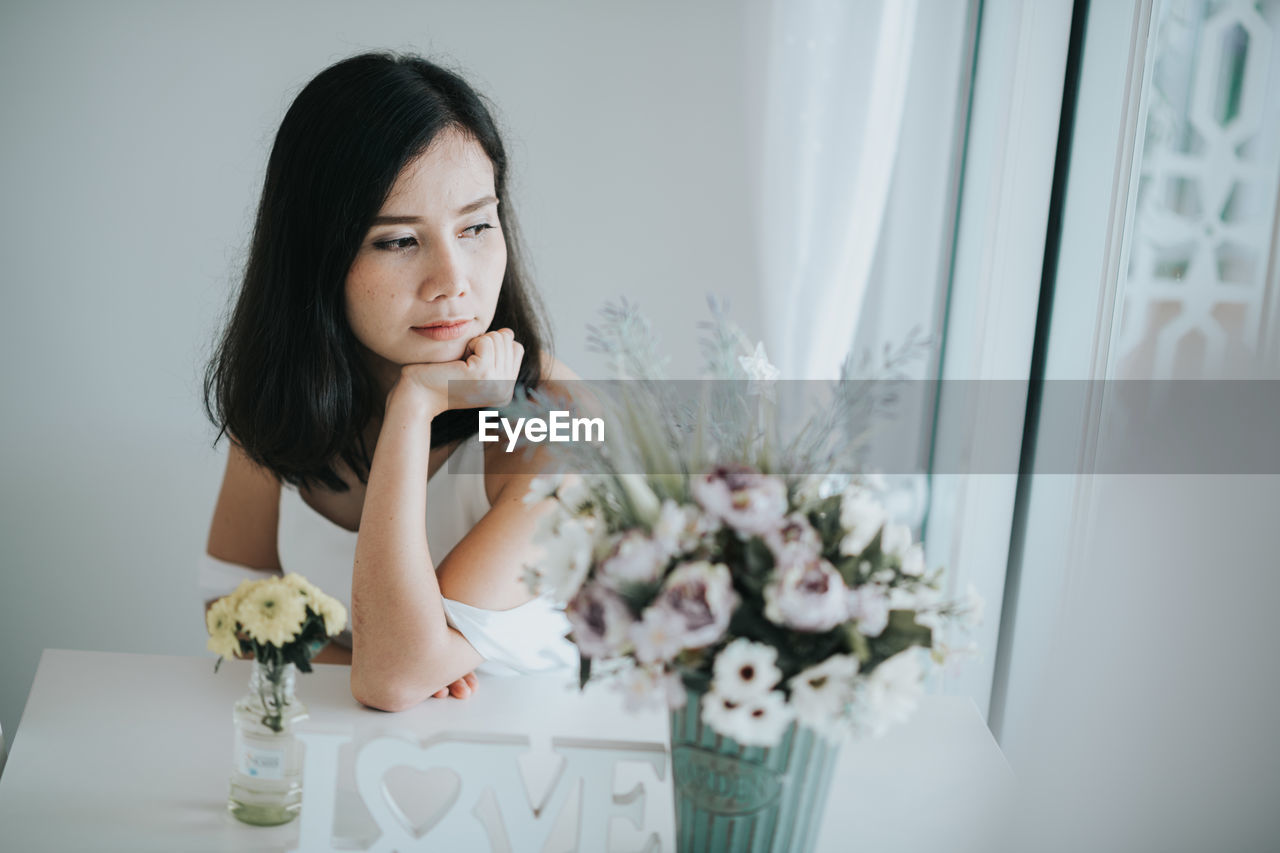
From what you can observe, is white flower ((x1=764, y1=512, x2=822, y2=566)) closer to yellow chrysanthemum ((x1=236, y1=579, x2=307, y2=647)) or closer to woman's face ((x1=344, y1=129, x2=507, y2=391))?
yellow chrysanthemum ((x1=236, y1=579, x2=307, y2=647))

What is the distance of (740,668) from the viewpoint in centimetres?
74

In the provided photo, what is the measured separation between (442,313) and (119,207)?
1.10m

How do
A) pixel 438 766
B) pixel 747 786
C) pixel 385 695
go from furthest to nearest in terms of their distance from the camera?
1. pixel 385 695
2. pixel 438 766
3. pixel 747 786

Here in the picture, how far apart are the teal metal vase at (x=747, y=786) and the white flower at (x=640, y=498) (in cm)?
14

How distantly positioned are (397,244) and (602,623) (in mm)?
853

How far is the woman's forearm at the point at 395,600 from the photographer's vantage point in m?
1.24

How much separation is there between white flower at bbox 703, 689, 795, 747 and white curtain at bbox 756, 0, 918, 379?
4.66 feet

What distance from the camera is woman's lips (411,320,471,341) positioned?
4.83 ft

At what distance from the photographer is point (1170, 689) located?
122 cm

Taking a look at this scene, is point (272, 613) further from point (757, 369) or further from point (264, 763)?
point (757, 369)

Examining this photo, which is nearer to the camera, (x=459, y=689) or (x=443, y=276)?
(x=459, y=689)

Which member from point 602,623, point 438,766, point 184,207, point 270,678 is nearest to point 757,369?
point 602,623

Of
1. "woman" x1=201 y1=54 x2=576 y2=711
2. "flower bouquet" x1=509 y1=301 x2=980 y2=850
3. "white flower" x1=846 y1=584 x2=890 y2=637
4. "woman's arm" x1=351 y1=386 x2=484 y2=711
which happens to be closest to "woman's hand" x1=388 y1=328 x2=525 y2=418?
"woman" x1=201 y1=54 x2=576 y2=711

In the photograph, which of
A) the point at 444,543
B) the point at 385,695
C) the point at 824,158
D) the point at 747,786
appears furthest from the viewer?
the point at 824,158
